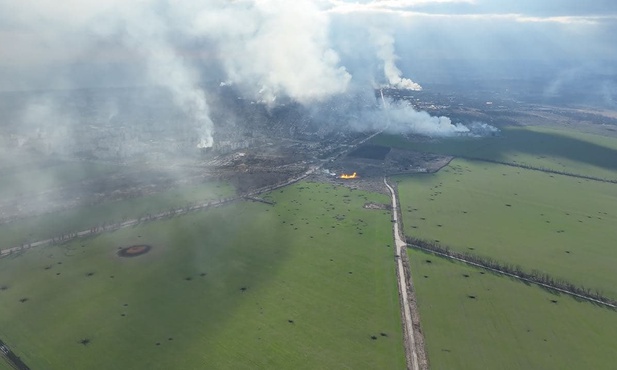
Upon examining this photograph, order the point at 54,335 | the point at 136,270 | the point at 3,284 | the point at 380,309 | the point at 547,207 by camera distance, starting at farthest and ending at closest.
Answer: the point at 547,207 → the point at 136,270 → the point at 3,284 → the point at 380,309 → the point at 54,335

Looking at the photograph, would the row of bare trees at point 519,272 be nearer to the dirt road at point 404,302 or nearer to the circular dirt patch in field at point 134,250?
the dirt road at point 404,302

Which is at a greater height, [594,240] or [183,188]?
[183,188]

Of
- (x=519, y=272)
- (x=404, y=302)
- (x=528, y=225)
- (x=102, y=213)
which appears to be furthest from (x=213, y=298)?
(x=528, y=225)

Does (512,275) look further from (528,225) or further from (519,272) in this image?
(528,225)

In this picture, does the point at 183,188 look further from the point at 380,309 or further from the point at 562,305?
the point at 562,305

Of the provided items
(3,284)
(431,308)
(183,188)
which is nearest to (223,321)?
(431,308)

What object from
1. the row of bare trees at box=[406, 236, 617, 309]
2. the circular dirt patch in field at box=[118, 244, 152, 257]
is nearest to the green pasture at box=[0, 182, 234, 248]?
the circular dirt patch in field at box=[118, 244, 152, 257]

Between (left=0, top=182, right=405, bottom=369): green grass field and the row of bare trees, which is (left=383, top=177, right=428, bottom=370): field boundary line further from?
the row of bare trees
